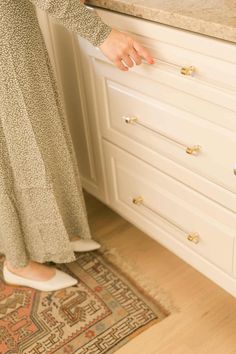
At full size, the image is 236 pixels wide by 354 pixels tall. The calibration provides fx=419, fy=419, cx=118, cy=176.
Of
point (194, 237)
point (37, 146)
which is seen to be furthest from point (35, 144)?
point (194, 237)

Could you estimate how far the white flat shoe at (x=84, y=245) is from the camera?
155 centimetres

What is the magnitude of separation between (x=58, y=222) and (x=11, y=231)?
0.47 ft

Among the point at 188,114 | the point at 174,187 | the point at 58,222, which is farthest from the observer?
the point at 58,222

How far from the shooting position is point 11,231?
1266mm

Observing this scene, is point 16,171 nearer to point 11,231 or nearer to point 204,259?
point 11,231

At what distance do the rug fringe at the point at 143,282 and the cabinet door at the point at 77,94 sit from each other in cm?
21

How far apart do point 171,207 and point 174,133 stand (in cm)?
24

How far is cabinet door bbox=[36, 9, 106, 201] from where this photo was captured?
1.30 m

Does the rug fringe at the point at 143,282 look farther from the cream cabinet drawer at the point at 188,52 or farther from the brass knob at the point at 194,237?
the cream cabinet drawer at the point at 188,52

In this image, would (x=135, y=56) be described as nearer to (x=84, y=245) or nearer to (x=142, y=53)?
(x=142, y=53)

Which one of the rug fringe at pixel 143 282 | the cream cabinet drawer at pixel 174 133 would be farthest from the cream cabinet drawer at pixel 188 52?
the rug fringe at pixel 143 282

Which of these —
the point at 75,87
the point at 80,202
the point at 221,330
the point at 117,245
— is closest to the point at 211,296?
the point at 221,330

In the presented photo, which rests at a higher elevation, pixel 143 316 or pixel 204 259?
pixel 204 259

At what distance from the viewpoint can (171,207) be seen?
1221mm
